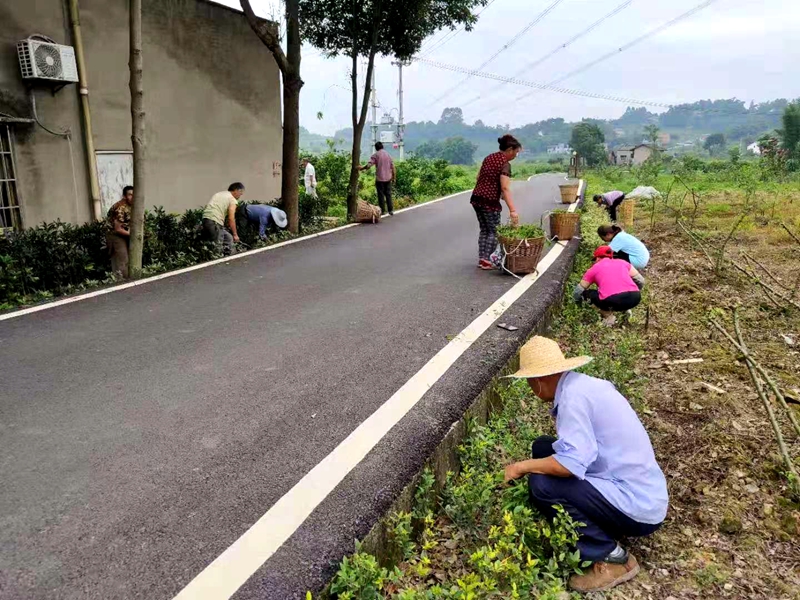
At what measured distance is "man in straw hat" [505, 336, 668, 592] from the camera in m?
3.01

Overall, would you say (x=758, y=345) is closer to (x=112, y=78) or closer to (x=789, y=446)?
(x=789, y=446)

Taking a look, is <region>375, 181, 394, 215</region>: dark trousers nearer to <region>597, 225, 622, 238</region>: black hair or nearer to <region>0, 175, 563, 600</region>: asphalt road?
<region>0, 175, 563, 600</region>: asphalt road

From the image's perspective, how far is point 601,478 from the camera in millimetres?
3086

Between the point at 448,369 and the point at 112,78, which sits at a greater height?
the point at 112,78

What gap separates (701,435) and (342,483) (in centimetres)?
271

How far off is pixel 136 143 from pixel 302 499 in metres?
6.53

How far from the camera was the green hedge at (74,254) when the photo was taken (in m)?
7.09

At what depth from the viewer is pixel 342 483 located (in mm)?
3148

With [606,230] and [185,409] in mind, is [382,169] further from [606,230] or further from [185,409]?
[185,409]

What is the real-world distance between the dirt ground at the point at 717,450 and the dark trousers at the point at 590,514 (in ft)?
0.75

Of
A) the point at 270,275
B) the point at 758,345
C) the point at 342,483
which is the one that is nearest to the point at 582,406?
the point at 342,483

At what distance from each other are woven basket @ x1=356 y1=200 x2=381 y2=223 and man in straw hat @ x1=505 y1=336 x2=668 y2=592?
11.3 meters

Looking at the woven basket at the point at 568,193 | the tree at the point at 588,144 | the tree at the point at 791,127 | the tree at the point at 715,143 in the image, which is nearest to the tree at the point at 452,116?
the tree at the point at 715,143

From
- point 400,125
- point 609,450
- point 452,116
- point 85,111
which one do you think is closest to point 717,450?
point 609,450
